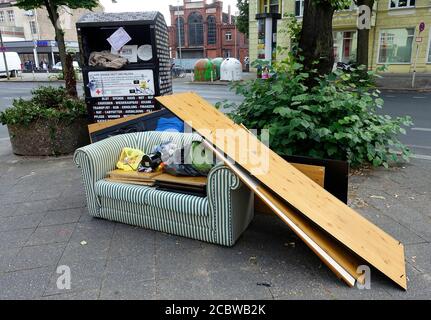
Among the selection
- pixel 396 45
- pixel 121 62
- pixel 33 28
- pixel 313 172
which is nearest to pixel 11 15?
pixel 33 28

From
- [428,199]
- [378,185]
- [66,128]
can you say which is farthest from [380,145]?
[66,128]

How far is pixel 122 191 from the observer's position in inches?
128

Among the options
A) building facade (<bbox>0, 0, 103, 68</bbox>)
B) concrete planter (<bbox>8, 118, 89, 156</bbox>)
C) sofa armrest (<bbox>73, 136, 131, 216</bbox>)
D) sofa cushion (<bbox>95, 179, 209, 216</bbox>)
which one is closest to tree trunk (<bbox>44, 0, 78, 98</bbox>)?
concrete planter (<bbox>8, 118, 89, 156</bbox>)

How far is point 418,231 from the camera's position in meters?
3.18

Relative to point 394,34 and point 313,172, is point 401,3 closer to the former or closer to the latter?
point 394,34

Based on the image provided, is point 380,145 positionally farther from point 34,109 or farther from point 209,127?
point 34,109

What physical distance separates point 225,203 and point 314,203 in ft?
2.31

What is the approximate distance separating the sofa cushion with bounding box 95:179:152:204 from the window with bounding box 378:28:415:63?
25.5 metres

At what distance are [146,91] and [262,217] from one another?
312 cm

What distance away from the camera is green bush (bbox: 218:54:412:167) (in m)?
4.26

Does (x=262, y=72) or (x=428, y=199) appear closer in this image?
(x=428, y=199)

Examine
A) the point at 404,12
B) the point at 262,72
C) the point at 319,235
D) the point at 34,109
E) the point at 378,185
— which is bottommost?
the point at 378,185

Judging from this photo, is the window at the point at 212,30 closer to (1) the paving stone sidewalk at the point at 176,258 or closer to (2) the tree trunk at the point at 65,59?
(2) the tree trunk at the point at 65,59
